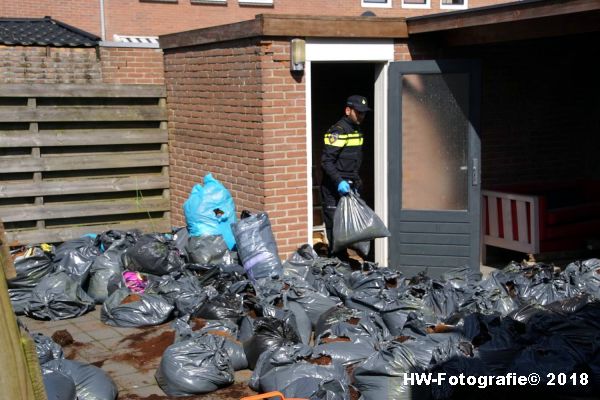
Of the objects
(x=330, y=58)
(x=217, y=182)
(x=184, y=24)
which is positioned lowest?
(x=217, y=182)

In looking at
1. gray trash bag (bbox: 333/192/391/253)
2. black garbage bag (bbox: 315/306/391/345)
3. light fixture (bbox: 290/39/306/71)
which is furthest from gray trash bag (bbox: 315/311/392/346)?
light fixture (bbox: 290/39/306/71)

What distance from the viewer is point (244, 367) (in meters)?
5.74

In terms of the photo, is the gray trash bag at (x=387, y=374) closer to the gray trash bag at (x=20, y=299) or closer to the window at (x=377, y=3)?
the gray trash bag at (x=20, y=299)

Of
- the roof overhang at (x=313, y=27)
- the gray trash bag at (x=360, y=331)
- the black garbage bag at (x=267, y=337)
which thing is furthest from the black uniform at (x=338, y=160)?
the black garbage bag at (x=267, y=337)

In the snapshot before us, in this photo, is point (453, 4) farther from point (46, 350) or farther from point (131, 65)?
point (46, 350)

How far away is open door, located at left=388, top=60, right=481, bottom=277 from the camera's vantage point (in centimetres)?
784

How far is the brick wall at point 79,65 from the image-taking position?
10.4 meters

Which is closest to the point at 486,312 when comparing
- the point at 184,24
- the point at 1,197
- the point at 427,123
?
the point at 427,123

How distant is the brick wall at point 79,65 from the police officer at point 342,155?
3.86 meters

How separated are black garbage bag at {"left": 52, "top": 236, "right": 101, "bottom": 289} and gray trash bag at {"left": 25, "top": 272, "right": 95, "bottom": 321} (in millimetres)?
341

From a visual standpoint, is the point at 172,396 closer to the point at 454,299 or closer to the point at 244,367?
the point at 244,367

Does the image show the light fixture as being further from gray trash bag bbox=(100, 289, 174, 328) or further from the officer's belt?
gray trash bag bbox=(100, 289, 174, 328)

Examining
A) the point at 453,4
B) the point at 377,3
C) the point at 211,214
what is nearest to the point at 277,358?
the point at 211,214

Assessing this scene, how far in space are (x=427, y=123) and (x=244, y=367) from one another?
347cm
